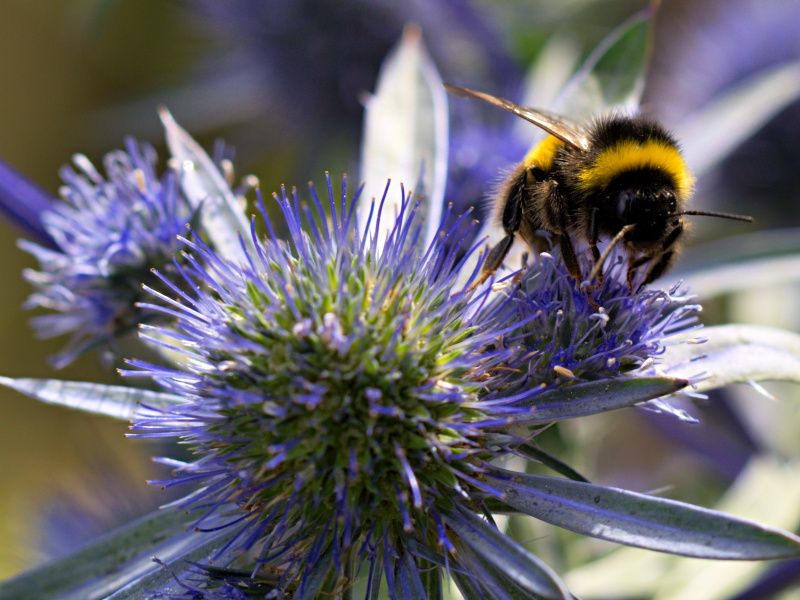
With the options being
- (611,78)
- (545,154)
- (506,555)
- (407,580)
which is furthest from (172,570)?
(611,78)

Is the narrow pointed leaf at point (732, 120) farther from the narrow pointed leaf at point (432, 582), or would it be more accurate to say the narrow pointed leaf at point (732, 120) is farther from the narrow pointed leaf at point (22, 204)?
the narrow pointed leaf at point (22, 204)

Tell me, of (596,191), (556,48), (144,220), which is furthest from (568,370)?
(556,48)

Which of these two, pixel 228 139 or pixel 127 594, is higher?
pixel 228 139

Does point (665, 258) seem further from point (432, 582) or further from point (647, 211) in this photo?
point (432, 582)

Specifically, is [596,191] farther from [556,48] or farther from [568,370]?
[556,48]

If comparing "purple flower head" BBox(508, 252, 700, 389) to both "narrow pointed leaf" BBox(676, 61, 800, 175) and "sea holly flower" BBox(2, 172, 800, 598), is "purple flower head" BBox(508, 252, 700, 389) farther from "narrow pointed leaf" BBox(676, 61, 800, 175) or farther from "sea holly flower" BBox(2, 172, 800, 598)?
"narrow pointed leaf" BBox(676, 61, 800, 175)

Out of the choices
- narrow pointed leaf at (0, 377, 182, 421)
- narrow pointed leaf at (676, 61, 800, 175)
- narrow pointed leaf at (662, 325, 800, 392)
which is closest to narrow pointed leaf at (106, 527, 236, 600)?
narrow pointed leaf at (0, 377, 182, 421)

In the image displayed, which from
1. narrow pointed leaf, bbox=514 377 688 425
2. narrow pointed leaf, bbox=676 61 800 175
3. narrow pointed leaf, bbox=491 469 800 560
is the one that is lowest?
narrow pointed leaf, bbox=491 469 800 560

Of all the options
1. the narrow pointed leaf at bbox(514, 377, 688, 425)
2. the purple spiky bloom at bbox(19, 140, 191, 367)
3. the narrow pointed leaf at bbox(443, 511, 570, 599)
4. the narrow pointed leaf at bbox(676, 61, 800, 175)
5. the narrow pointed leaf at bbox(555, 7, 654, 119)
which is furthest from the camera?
the narrow pointed leaf at bbox(676, 61, 800, 175)
